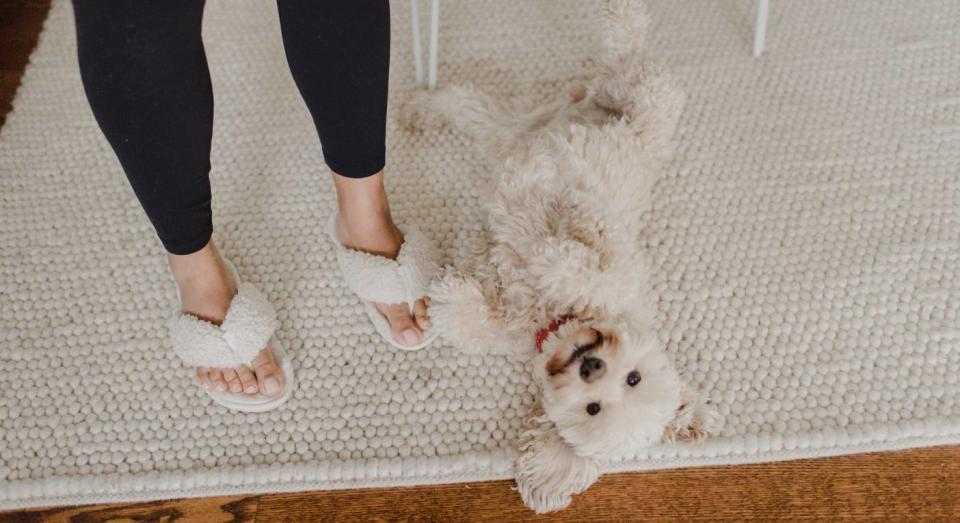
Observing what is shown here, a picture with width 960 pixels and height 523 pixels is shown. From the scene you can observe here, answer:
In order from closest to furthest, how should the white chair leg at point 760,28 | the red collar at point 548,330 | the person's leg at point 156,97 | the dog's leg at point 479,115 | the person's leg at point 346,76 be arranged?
1. the person's leg at point 156,97
2. the person's leg at point 346,76
3. the red collar at point 548,330
4. the dog's leg at point 479,115
5. the white chair leg at point 760,28

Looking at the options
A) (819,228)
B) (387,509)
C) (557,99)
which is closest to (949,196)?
(819,228)

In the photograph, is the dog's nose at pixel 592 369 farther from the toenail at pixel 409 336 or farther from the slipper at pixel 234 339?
the slipper at pixel 234 339

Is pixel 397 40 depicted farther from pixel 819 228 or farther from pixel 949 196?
pixel 949 196

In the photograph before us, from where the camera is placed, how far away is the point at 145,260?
41.1 inches

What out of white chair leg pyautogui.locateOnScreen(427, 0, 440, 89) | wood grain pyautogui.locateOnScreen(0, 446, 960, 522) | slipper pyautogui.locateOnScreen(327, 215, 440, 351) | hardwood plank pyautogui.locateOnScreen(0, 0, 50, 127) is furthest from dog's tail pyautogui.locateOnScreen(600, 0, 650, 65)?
hardwood plank pyautogui.locateOnScreen(0, 0, 50, 127)

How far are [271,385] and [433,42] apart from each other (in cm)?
63

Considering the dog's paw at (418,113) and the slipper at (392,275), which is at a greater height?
the dog's paw at (418,113)

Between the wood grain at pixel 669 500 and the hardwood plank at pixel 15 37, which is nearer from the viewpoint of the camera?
the wood grain at pixel 669 500

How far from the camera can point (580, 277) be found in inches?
32.0

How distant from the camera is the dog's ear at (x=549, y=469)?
2.59 ft

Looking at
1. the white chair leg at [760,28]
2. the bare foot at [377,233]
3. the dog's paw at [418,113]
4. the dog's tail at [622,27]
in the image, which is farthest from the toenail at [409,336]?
the white chair leg at [760,28]

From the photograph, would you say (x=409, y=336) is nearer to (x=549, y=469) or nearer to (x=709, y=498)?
(x=549, y=469)

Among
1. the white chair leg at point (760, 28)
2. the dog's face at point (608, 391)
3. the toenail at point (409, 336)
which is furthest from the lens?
the white chair leg at point (760, 28)

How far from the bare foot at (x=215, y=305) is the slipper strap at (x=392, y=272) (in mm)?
159
